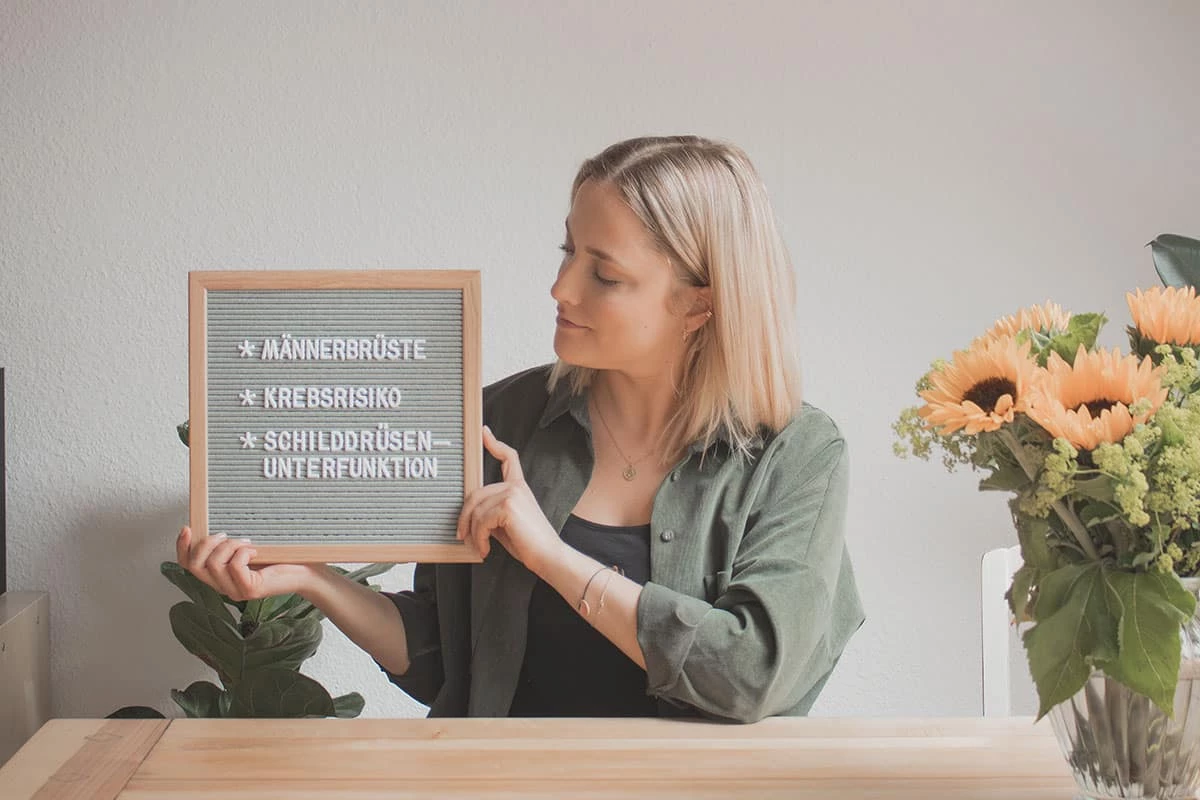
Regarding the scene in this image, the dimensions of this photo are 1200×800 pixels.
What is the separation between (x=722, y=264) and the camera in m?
1.65

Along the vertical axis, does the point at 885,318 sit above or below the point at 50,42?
below

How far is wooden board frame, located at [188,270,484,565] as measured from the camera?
53.2 inches

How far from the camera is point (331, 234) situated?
261 centimetres

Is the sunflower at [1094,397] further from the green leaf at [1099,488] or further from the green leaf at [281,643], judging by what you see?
the green leaf at [281,643]

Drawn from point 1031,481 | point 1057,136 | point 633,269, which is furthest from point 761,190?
point 1057,136

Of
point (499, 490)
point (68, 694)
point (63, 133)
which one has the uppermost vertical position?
point (63, 133)

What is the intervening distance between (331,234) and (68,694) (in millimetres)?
1108

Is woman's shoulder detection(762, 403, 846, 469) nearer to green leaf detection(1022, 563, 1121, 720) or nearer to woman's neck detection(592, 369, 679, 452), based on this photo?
woman's neck detection(592, 369, 679, 452)

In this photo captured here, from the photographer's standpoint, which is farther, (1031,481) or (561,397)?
(561,397)

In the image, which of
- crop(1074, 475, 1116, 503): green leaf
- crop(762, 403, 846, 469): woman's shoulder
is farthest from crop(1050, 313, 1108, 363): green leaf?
crop(762, 403, 846, 469): woman's shoulder

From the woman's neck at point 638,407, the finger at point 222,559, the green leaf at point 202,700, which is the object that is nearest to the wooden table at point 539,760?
the finger at point 222,559

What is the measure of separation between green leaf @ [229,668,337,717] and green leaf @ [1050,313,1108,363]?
154cm

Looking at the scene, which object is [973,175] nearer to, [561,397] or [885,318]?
[885,318]

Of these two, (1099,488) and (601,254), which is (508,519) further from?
(1099,488)
